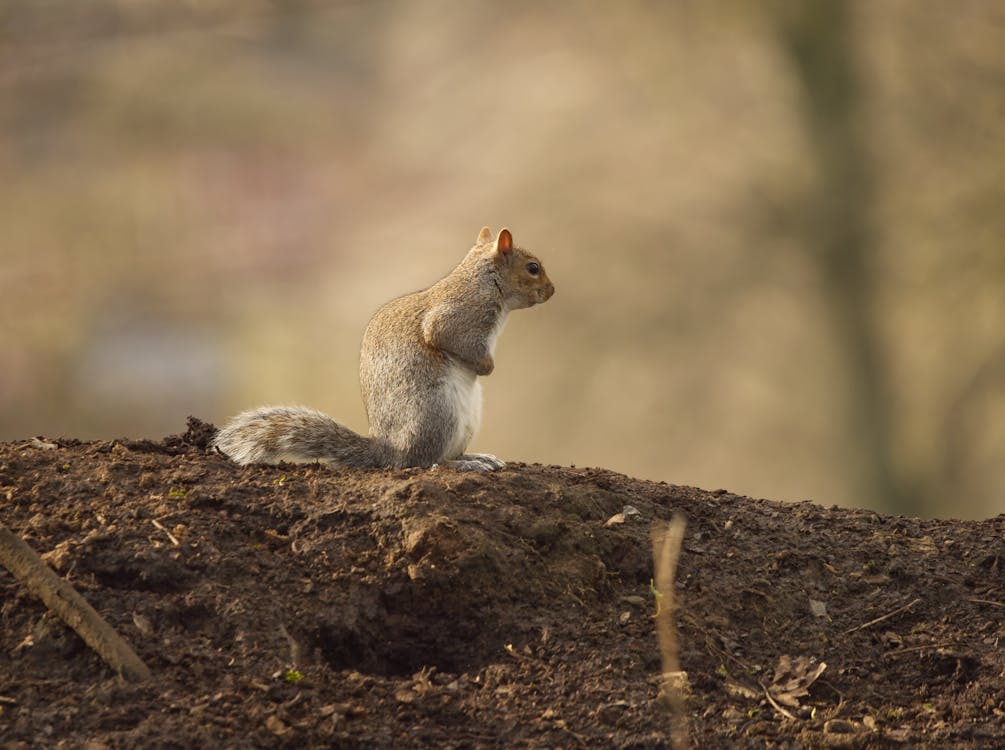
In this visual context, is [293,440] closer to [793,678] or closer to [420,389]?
[420,389]

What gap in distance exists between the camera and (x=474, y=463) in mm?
4062

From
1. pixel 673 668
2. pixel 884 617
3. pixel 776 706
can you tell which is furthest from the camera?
pixel 884 617

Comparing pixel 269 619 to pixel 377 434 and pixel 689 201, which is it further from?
pixel 689 201

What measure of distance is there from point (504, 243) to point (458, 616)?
1.69 m

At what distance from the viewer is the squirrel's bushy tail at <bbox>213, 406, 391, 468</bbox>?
3.83 meters

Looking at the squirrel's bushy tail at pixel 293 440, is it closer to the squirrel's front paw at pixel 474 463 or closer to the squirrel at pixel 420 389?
the squirrel at pixel 420 389

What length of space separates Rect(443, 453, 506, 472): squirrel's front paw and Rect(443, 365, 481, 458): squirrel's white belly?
27 mm

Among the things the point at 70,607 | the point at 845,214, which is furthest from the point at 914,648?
the point at 845,214

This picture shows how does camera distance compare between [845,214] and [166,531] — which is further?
[845,214]

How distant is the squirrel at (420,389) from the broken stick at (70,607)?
1.19 metres

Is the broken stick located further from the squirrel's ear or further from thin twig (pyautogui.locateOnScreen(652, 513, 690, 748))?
the squirrel's ear

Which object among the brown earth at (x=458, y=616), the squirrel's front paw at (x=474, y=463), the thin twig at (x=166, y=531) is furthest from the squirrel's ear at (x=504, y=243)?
the thin twig at (x=166, y=531)

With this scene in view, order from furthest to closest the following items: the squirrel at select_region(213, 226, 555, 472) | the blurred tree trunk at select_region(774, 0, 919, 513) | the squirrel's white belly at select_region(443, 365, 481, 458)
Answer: the blurred tree trunk at select_region(774, 0, 919, 513), the squirrel's white belly at select_region(443, 365, 481, 458), the squirrel at select_region(213, 226, 555, 472)

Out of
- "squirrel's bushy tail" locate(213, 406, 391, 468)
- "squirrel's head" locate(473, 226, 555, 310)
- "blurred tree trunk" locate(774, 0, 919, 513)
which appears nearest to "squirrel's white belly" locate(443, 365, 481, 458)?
"squirrel's bushy tail" locate(213, 406, 391, 468)
